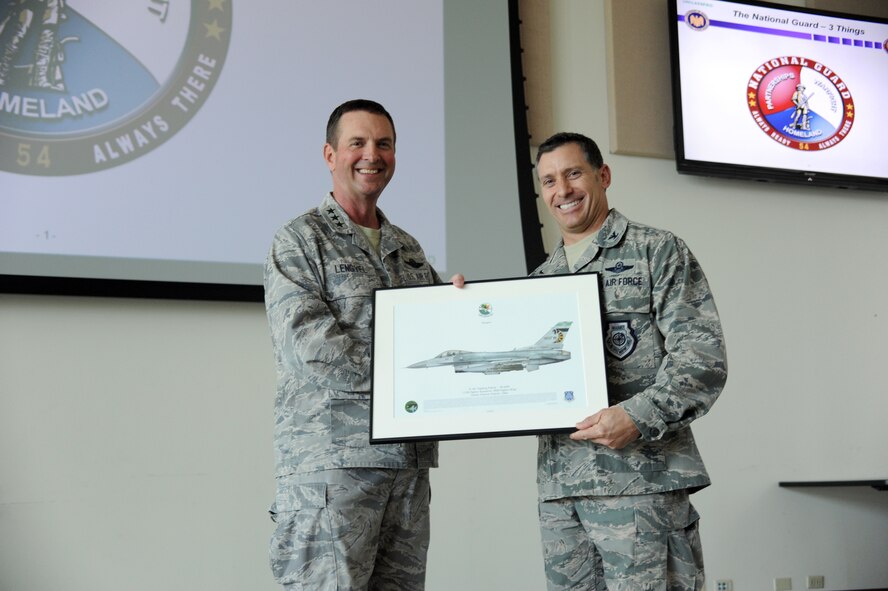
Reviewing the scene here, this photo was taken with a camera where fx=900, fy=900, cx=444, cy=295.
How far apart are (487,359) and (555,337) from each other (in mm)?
150

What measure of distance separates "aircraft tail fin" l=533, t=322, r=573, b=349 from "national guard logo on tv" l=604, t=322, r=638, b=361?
0.09m

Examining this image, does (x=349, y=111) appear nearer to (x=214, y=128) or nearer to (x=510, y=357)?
(x=510, y=357)

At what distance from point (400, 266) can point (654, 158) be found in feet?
6.79

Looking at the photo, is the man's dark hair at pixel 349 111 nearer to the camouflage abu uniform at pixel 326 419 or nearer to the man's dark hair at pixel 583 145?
the camouflage abu uniform at pixel 326 419

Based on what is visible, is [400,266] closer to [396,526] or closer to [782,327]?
[396,526]

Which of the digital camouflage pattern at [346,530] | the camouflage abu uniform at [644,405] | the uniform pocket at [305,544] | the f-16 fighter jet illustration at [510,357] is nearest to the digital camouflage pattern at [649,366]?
the camouflage abu uniform at [644,405]

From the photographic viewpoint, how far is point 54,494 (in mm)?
2820

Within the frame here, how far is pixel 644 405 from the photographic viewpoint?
173 cm

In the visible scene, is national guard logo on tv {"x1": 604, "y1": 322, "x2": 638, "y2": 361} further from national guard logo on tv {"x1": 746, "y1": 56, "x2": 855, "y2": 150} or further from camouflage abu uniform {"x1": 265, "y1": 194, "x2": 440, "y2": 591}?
national guard logo on tv {"x1": 746, "y1": 56, "x2": 855, "y2": 150}

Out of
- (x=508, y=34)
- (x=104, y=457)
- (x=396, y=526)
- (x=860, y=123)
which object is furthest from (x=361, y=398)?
(x=860, y=123)

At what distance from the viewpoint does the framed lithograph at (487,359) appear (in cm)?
182

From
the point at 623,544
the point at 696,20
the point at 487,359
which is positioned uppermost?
the point at 696,20

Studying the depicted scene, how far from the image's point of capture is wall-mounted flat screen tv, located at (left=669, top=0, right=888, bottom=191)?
3785 mm

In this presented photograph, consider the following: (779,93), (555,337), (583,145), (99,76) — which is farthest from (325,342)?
(779,93)
